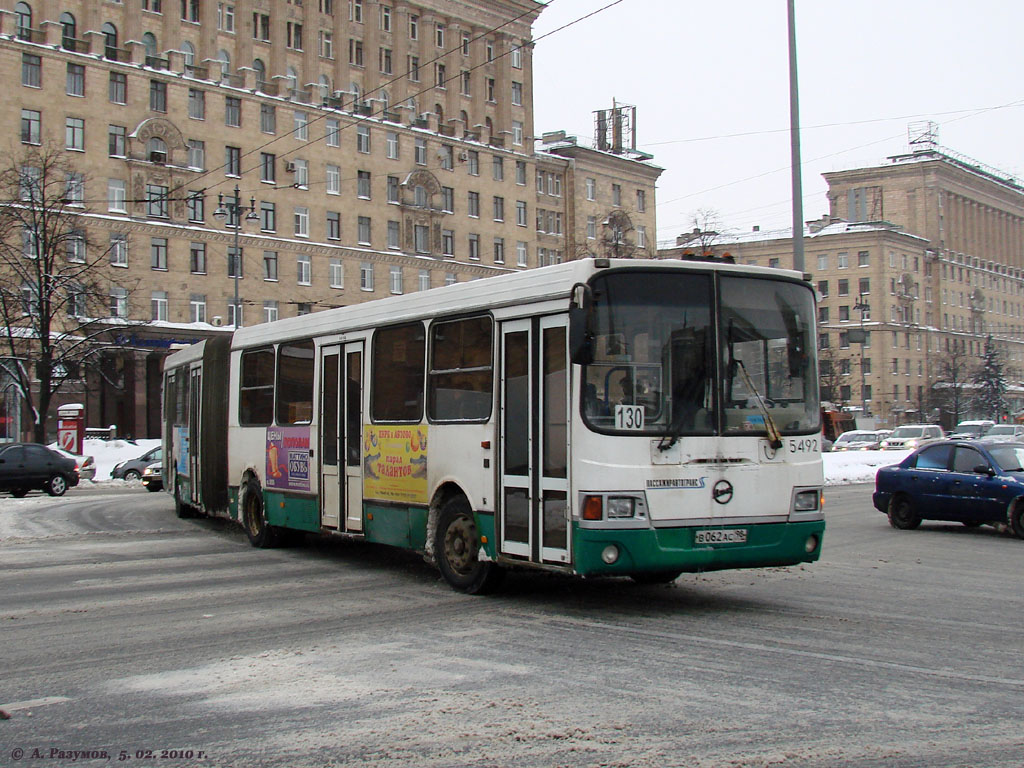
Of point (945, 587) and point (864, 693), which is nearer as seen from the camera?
point (864, 693)

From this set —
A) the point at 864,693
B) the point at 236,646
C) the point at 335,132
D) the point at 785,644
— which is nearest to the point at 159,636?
→ the point at 236,646

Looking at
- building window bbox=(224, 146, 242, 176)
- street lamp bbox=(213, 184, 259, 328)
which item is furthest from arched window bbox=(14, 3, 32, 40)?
street lamp bbox=(213, 184, 259, 328)

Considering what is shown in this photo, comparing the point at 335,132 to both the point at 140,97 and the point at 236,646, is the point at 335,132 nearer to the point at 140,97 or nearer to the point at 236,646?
the point at 140,97

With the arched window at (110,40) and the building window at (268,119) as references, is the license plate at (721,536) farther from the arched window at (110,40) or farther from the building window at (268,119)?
the building window at (268,119)

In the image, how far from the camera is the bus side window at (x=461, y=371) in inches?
408

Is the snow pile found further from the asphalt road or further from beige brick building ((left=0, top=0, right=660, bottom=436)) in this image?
the asphalt road

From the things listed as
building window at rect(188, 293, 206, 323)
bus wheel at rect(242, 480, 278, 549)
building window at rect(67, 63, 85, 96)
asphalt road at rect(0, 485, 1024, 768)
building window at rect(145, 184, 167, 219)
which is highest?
building window at rect(67, 63, 85, 96)

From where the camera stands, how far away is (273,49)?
68.2 meters

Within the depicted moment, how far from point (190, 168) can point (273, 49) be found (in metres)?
10.2

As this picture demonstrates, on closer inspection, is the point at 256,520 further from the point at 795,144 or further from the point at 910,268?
the point at 910,268

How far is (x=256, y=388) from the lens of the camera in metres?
15.5

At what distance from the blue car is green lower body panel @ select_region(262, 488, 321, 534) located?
9.83m

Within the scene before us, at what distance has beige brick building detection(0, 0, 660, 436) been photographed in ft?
194

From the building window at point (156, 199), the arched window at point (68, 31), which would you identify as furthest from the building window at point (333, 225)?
the arched window at point (68, 31)
